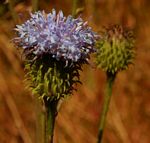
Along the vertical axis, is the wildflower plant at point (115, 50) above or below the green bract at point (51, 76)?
above

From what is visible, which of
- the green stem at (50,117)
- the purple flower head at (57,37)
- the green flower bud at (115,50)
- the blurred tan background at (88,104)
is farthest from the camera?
the blurred tan background at (88,104)

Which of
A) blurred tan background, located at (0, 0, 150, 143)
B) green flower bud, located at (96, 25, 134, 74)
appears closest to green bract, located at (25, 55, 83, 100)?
green flower bud, located at (96, 25, 134, 74)

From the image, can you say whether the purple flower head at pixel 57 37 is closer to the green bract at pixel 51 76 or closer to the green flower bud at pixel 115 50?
the green bract at pixel 51 76

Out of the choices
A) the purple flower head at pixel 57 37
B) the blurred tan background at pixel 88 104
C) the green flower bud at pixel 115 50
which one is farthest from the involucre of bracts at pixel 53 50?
the blurred tan background at pixel 88 104

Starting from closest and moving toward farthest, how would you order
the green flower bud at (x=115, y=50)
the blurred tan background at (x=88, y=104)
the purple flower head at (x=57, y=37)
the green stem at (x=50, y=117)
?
the purple flower head at (x=57, y=37) → the green stem at (x=50, y=117) → the green flower bud at (x=115, y=50) → the blurred tan background at (x=88, y=104)

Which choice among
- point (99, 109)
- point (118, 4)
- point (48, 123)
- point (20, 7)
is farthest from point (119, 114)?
point (48, 123)

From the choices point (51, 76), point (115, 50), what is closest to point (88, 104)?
point (115, 50)

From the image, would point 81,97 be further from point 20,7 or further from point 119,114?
point 20,7

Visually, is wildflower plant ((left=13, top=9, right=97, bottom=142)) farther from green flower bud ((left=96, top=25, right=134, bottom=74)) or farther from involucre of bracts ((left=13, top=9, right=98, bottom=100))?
green flower bud ((left=96, top=25, right=134, bottom=74))
